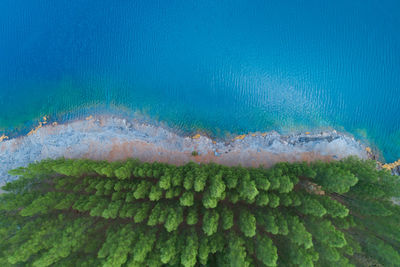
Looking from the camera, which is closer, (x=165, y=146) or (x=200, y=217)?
(x=200, y=217)

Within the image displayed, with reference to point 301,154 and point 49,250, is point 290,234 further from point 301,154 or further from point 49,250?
point 49,250

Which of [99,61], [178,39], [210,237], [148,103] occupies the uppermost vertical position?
[178,39]

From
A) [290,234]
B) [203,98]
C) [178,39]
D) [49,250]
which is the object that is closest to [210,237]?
[290,234]

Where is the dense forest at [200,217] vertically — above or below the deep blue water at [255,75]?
below

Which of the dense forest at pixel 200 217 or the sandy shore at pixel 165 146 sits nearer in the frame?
the dense forest at pixel 200 217

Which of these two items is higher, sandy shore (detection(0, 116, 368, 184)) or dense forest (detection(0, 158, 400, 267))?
sandy shore (detection(0, 116, 368, 184))
